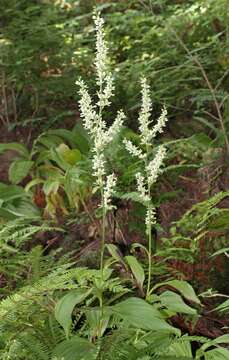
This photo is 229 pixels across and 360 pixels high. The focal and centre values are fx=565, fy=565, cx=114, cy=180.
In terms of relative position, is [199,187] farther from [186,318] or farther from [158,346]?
[158,346]

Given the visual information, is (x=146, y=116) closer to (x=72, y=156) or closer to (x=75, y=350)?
(x=75, y=350)

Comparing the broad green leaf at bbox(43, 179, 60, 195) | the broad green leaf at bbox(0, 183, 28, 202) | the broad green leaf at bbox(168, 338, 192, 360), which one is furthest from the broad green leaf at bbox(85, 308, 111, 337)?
the broad green leaf at bbox(0, 183, 28, 202)

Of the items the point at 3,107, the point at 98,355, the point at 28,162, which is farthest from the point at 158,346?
the point at 3,107

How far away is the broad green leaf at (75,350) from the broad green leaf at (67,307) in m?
0.06

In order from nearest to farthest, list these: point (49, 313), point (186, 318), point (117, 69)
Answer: point (49, 313)
point (186, 318)
point (117, 69)

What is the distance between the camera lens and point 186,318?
2941mm

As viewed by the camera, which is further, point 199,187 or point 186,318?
point 199,187

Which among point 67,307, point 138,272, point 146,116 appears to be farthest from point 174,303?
point 146,116

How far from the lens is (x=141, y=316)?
7.09ft

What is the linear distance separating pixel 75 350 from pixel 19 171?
144 inches

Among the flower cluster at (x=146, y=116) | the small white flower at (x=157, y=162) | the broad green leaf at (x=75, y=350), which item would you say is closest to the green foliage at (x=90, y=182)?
the broad green leaf at (x=75, y=350)

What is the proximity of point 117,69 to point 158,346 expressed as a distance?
4.54 m

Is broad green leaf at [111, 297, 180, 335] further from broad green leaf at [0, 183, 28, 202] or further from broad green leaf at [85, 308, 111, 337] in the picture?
broad green leaf at [0, 183, 28, 202]

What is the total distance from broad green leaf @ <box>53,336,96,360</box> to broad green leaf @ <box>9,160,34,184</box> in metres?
3.50
